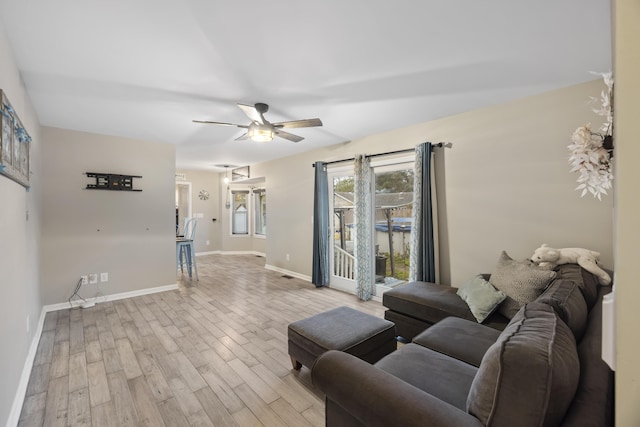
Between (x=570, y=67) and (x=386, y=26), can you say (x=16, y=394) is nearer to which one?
(x=386, y=26)

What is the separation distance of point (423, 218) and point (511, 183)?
97 cm

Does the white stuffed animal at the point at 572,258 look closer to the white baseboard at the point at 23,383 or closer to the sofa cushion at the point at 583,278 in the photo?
the sofa cushion at the point at 583,278

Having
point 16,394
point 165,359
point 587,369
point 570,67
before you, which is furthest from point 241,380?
point 570,67

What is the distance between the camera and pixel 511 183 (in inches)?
111

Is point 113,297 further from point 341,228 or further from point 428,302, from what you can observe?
point 428,302

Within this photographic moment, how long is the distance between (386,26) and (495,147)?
1982 millimetres

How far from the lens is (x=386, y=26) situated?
1708mm

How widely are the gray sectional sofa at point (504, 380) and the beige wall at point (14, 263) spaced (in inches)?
76.3

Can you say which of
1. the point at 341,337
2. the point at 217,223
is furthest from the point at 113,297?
the point at 217,223

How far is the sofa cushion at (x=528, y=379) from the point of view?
0.80 meters

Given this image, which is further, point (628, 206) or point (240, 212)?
point (240, 212)

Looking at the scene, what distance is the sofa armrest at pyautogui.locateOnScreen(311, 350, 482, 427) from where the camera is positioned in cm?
94

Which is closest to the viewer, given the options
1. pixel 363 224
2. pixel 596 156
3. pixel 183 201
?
pixel 596 156

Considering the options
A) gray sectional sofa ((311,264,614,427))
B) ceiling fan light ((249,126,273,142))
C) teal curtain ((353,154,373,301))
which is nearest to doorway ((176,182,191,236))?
teal curtain ((353,154,373,301))
